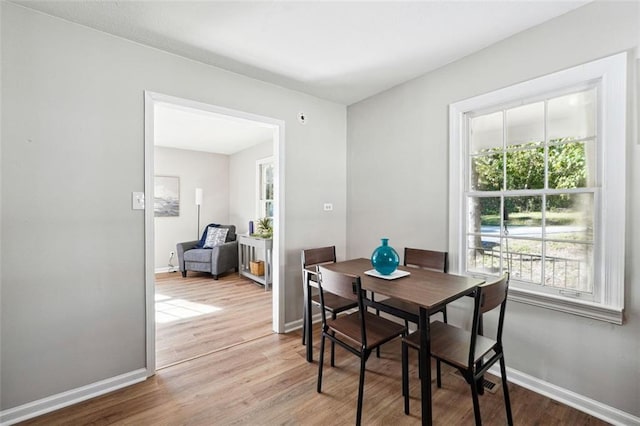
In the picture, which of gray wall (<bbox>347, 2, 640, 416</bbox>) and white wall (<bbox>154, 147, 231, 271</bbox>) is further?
white wall (<bbox>154, 147, 231, 271</bbox>)

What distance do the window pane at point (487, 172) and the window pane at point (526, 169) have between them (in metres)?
0.07

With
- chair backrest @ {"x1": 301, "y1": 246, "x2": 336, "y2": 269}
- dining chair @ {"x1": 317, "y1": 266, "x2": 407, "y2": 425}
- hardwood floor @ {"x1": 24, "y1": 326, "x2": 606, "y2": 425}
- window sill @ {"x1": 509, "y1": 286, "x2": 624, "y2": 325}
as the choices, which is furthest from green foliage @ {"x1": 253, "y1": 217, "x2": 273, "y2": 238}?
window sill @ {"x1": 509, "y1": 286, "x2": 624, "y2": 325}

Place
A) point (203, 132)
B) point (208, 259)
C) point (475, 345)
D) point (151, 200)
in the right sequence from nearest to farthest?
point (475, 345) → point (151, 200) → point (203, 132) → point (208, 259)

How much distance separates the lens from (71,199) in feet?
6.14

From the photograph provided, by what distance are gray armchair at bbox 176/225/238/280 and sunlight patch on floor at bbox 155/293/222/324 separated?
1.07 meters

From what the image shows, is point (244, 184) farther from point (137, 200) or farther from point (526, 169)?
point (526, 169)

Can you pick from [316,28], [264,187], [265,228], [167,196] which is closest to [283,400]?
[316,28]

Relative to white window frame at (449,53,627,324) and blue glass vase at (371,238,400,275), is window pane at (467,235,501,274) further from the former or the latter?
blue glass vase at (371,238,400,275)

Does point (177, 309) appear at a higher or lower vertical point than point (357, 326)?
lower

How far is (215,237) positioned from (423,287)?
179 inches

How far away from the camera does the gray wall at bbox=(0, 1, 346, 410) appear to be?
171 centimetres

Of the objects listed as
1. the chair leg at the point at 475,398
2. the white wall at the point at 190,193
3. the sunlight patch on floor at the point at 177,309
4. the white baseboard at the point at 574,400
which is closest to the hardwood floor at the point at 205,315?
the sunlight patch on floor at the point at 177,309

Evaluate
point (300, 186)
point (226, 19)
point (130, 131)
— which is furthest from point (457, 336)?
point (130, 131)

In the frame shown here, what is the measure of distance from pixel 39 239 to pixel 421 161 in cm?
296
